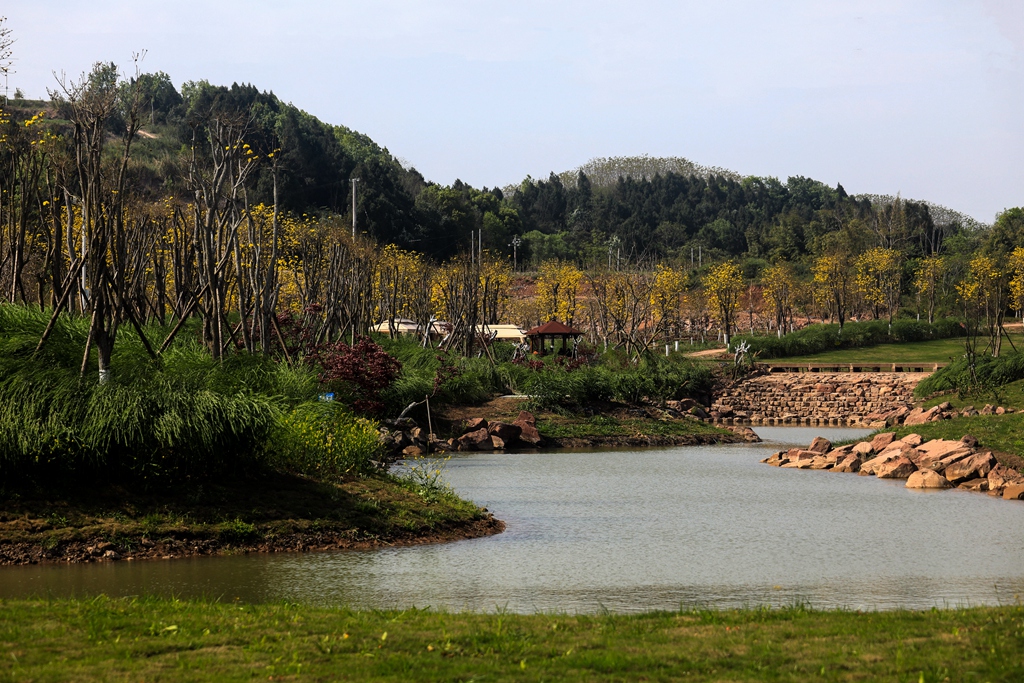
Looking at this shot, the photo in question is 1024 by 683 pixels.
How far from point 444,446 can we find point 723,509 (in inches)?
389

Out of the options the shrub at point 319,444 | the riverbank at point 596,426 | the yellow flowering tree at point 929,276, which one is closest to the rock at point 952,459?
the riverbank at point 596,426

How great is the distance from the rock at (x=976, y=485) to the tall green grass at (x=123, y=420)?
1209cm

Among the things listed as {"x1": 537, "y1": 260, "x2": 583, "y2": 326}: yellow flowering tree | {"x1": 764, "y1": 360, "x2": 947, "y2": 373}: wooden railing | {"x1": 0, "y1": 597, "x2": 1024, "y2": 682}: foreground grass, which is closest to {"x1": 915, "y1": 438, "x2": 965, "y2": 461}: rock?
{"x1": 0, "y1": 597, "x2": 1024, "y2": 682}: foreground grass

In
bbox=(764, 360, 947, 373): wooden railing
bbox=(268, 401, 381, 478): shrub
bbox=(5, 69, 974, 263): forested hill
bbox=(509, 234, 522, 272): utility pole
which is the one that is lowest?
bbox=(268, 401, 381, 478): shrub

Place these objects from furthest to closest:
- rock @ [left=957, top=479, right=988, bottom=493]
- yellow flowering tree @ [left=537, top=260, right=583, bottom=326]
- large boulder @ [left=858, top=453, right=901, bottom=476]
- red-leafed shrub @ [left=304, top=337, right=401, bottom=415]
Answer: yellow flowering tree @ [left=537, top=260, right=583, bottom=326] → red-leafed shrub @ [left=304, top=337, right=401, bottom=415] → large boulder @ [left=858, top=453, right=901, bottom=476] → rock @ [left=957, top=479, right=988, bottom=493]

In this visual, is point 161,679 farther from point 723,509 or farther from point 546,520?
point 723,509

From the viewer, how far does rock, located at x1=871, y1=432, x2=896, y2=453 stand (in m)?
22.6

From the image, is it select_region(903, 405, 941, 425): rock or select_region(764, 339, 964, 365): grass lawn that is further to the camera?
select_region(764, 339, 964, 365): grass lawn

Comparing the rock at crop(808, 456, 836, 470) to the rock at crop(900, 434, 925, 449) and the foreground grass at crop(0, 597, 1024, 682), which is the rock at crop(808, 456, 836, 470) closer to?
the rock at crop(900, 434, 925, 449)

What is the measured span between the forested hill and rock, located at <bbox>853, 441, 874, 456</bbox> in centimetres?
3878

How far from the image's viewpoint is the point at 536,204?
122m

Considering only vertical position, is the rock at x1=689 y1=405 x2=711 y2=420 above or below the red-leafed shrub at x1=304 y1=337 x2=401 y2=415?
below

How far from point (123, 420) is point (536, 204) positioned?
113131mm

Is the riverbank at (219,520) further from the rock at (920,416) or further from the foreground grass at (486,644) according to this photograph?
the rock at (920,416)
